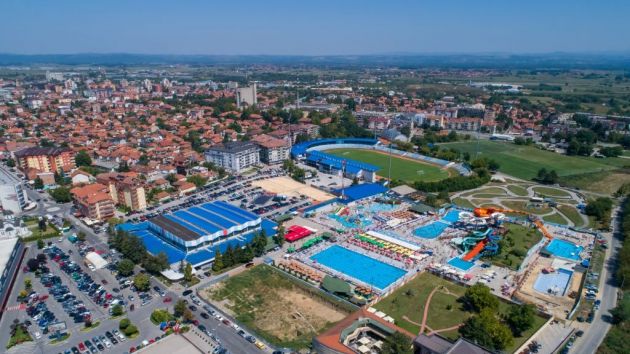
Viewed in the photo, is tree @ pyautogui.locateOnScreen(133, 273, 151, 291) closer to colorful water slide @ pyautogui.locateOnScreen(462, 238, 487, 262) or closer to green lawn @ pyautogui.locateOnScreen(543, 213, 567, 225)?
colorful water slide @ pyautogui.locateOnScreen(462, 238, 487, 262)

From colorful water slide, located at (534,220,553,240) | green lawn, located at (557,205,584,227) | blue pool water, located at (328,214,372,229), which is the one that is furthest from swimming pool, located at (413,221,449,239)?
green lawn, located at (557,205,584,227)

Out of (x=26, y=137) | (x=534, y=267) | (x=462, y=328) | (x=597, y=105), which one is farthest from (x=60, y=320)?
(x=597, y=105)

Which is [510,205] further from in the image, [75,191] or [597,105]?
[597,105]

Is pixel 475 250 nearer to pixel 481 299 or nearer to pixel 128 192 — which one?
pixel 481 299

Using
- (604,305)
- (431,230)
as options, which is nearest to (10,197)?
(431,230)

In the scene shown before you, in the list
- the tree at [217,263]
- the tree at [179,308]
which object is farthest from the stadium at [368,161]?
the tree at [179,308]
